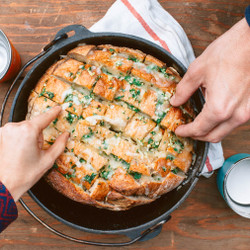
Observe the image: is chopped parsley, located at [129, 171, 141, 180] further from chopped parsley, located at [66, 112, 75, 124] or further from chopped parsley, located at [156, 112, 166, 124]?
chopped parsley, located at [66, 112, 75, 124]

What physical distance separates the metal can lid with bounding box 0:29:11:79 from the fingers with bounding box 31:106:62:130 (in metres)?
0.64

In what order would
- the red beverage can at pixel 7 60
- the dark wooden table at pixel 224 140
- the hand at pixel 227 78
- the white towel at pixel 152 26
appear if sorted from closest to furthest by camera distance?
the hand at pixel 227 78, the red beverage can at pixel 7 60, the white towel at pixel 152 26, the dark wooden table at pixel 224 140

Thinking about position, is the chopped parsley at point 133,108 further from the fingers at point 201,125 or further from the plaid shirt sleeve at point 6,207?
the plaid shirt sleeve at point 6,207

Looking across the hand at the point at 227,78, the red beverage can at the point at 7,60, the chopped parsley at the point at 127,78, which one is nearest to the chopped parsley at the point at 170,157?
the hand at the point at 227,78

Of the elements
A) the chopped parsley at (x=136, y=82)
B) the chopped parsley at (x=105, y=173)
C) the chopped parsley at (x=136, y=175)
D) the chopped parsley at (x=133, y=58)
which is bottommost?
the chopped parsley at (x=136, y=175)

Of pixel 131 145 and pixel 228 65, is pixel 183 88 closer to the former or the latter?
pixel 228 65

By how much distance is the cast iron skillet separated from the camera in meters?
1.76

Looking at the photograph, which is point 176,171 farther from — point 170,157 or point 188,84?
point 188,84

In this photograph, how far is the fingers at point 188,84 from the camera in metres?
1.51

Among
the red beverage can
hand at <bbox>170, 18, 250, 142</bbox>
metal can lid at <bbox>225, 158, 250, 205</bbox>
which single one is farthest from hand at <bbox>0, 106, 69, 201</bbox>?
metal can lid at <bbox>225, 158, 250, 205</bbox>

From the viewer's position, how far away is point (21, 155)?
143cm

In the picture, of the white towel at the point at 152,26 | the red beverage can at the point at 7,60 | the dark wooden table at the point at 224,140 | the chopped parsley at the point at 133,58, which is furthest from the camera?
the dark wooden table at the point at 224,140

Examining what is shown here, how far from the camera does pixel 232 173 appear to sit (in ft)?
6.88

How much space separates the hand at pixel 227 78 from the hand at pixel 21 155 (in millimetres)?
900
